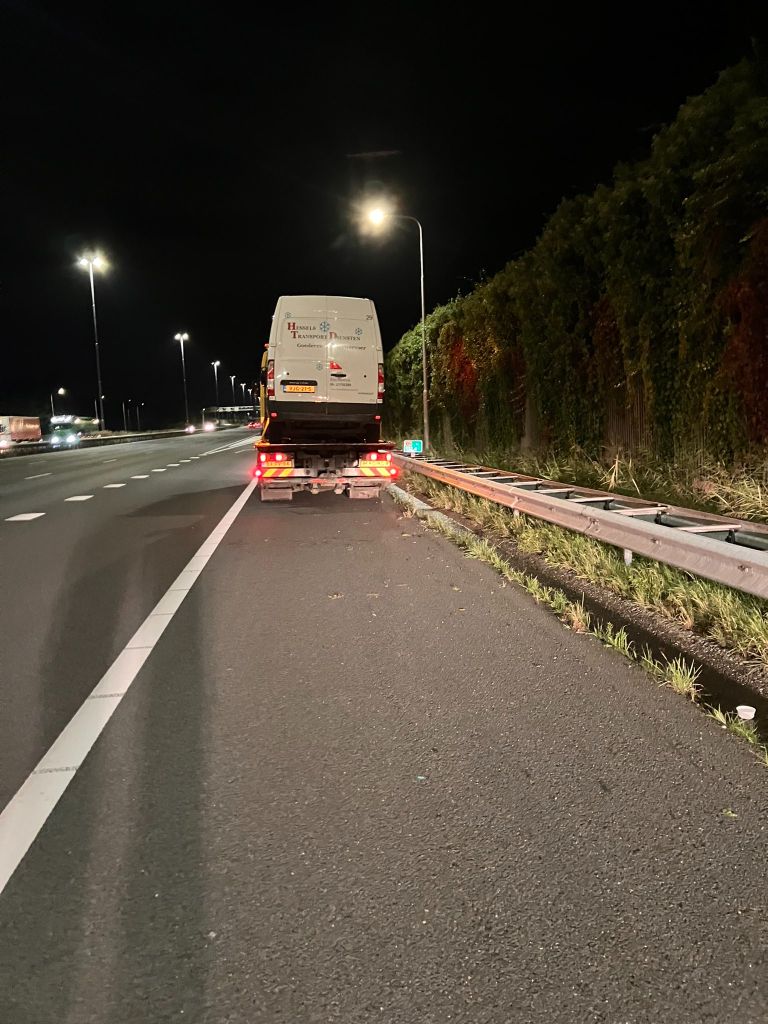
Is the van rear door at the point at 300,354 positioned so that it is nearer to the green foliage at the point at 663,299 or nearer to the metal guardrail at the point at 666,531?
the metal guardrail at the point at 666,531

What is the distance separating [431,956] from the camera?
7.81ft

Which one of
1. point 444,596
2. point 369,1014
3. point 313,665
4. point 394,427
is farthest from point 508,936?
point 394,427

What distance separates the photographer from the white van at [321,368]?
13.4m

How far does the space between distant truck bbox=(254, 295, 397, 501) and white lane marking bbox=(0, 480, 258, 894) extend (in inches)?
260

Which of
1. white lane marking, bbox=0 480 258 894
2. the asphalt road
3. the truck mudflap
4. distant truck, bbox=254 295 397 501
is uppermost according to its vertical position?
distant truck, bbox=254 295 397 501

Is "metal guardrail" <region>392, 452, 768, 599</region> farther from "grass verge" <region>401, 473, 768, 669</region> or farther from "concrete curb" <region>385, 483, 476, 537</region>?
"concrete curb" <region>385, 483, 476, 537</region>

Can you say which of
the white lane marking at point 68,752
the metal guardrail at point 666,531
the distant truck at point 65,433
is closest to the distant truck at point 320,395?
the metal guardrail at point 666,531

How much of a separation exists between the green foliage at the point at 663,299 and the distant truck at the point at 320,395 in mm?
4199

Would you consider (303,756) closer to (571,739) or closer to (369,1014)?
(571,739)

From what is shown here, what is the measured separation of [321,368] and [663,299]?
5694 mm

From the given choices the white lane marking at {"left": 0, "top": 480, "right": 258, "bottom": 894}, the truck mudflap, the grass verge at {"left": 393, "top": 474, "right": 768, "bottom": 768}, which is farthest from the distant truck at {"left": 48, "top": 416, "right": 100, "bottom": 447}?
the white lane marking at {"left": 0, "top": 480, "right": 258, "bottom": 894}

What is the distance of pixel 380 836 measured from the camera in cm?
306

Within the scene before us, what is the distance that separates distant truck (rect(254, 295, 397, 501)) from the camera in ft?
43.5

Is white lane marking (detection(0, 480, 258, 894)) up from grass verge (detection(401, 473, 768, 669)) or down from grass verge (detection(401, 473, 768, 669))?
down
